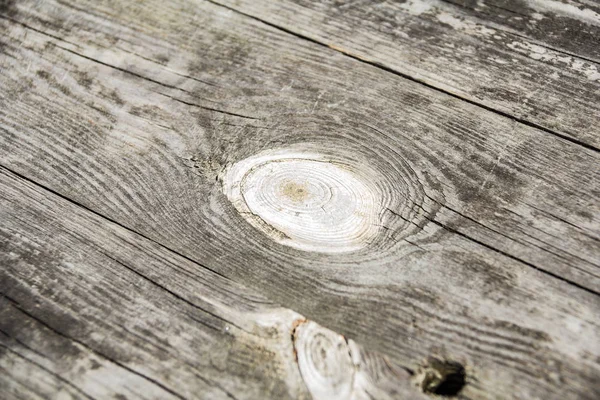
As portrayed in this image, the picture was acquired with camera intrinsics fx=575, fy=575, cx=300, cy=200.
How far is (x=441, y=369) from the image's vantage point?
3.73 ft

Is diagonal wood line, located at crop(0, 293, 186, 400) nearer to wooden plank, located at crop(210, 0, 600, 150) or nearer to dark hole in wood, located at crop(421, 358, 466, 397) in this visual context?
dark hole in wood, located at crop(421, 358, 466, 397)

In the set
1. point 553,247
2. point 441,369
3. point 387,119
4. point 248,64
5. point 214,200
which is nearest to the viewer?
point 441,369

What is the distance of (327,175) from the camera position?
4.81ft

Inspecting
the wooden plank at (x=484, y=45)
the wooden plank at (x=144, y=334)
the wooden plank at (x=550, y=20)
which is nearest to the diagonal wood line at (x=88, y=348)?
the wooden plank at (x=144, y=334)

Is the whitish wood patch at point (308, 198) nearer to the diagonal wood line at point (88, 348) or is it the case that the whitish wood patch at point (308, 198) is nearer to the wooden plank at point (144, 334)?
the wooden plank at point (144, 334)

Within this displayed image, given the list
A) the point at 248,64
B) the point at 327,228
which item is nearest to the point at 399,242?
the point at 327,228

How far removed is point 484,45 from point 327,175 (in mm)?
696

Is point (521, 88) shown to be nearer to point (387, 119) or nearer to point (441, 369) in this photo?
point (387, 119)

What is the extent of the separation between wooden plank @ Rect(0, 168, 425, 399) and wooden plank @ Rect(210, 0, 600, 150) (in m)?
0.85

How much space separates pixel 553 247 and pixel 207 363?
806 millimetres

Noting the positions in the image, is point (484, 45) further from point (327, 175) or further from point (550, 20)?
point (327, 175)

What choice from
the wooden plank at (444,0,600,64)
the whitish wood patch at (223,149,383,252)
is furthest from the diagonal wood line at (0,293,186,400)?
the wooden plank at (444,0,600,64)

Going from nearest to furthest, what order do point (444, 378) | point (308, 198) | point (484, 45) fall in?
1. point (444, 378)
2. point (308, 198)
3. point (484, 45)

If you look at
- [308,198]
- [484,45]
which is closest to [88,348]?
[308,198]
